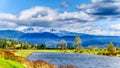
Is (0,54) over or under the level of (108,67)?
over

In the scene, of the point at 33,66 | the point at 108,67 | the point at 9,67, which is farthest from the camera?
the point at 108,67

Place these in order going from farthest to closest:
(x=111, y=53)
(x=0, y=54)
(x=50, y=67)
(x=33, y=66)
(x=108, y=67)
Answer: (x=111, y=53) < (x=108, y=67) < (x=50, y=67) < (x=33, y=66) < (x=0, y=54)

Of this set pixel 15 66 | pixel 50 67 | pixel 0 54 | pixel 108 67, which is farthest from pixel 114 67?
pixel 15 66

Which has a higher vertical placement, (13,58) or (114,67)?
(13,58)

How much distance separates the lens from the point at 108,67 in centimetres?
8475

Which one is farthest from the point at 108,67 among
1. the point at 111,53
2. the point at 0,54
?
the point at 111,53

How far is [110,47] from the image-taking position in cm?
19825

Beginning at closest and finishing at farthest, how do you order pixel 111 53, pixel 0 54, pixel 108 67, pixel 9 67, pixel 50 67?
pixel 9 67 → pixel 0 54 → pixel 50 67 → pixel 108 67 → pixel 111 53

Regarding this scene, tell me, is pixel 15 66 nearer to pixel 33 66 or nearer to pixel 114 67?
pixel 33 66

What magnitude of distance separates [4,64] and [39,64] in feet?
51.4

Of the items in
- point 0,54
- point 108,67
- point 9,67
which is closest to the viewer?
point 9,67

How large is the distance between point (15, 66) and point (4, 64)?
1611 mm

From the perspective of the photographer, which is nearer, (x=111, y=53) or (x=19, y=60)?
(x=19, y=60)

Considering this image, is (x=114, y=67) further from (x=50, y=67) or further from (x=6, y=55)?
(x=6, y=55)
